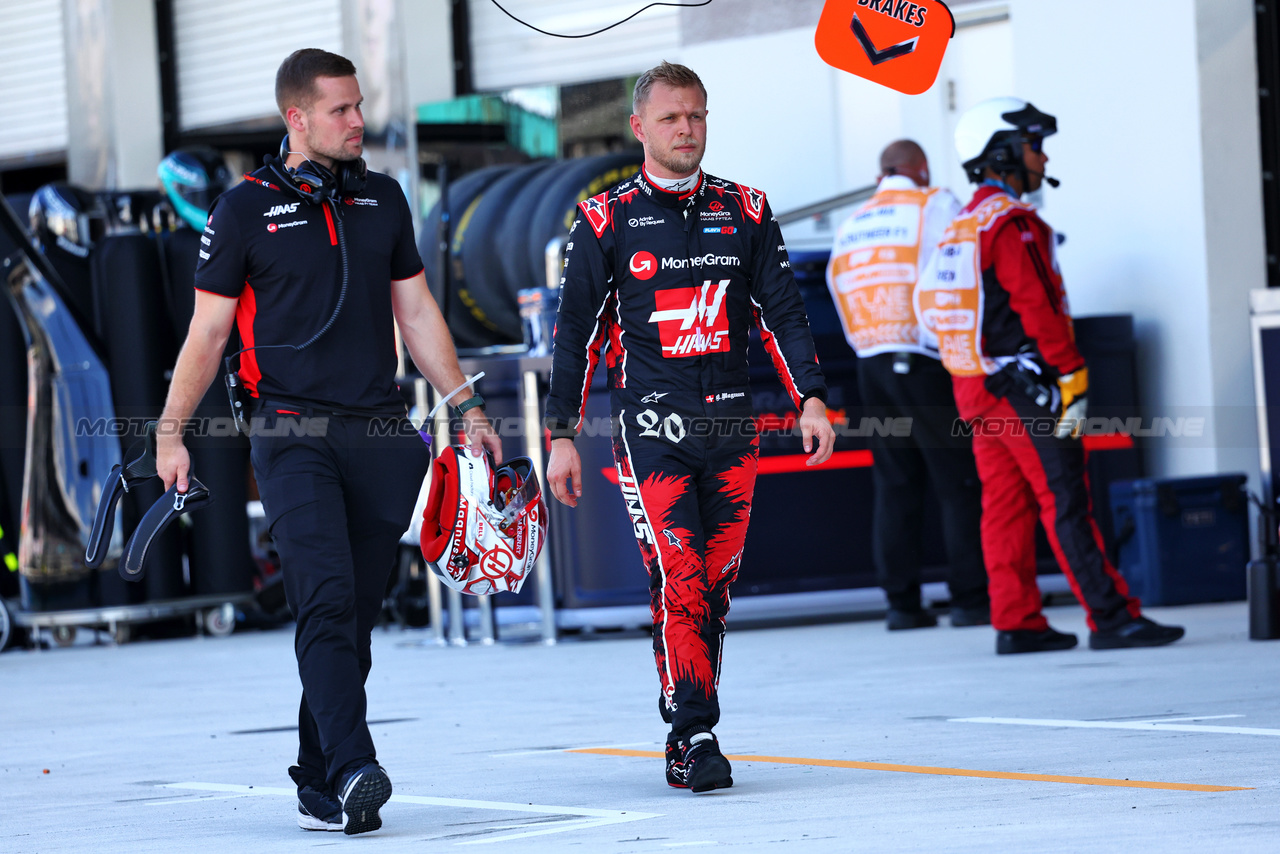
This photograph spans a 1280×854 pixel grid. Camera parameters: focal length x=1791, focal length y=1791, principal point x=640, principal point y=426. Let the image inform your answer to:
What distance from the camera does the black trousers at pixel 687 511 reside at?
14.3 ft

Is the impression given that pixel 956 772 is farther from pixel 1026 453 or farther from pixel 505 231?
pixel 505 231

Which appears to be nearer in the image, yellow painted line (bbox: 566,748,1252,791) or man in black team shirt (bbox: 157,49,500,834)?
yellow painted line (bbox: 566,748,1252,791)

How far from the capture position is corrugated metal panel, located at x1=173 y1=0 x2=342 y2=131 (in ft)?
53.8

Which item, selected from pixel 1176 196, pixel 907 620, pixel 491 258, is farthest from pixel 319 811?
pixel 491 258

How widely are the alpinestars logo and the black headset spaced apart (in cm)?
80

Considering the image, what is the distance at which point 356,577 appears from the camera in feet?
13.6

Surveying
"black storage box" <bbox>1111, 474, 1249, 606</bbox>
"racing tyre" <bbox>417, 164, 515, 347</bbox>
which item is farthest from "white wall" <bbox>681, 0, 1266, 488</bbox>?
"racing tyre" <bbox>417, 164, 515, 347</bbox>

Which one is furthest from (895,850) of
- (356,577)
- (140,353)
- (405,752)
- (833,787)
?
(140,353)

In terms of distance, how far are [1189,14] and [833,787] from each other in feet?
21.3

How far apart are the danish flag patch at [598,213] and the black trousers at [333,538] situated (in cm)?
73

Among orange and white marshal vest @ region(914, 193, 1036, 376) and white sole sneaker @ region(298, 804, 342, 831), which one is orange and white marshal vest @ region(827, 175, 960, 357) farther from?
white sole sneaker @ region(298, 804, 342, 831)

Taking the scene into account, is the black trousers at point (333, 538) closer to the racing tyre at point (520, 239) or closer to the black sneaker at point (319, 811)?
the black sneaker at point (319, 811)

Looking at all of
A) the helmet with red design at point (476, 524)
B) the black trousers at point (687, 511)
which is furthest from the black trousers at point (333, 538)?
the black trousers at point (687, 511)

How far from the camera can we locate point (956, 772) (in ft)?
13.8
